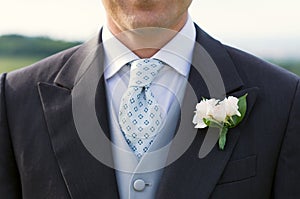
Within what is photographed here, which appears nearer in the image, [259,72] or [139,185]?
[139,185]

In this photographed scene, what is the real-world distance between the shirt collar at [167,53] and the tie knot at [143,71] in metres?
0.03

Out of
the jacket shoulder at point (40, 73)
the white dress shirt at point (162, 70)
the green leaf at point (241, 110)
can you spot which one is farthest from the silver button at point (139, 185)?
the jacket shoulder at point (40, 73)

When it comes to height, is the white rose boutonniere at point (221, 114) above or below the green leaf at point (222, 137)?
above

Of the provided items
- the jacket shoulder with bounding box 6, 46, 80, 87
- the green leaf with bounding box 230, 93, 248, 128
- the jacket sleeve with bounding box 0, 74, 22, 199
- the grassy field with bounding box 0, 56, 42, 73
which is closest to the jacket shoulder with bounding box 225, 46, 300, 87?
the green leaf with bounding box 230, 93, 248, 128

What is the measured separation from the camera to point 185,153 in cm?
314

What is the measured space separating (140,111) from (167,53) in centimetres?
27

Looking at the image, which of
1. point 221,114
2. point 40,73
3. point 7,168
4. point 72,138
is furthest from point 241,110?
point 7,168

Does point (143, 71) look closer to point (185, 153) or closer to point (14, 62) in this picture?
point (185, 153)

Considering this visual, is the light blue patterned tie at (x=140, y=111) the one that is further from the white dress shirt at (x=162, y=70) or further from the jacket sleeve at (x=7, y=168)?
the jacket sleeve at (x=7, y=168)

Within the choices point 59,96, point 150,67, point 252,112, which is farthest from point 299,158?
point 59,96

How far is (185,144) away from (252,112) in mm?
300

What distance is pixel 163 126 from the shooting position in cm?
319

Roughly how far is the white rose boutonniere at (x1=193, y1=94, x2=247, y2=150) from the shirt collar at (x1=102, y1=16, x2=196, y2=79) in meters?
0.19

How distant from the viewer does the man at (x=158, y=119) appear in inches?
122
